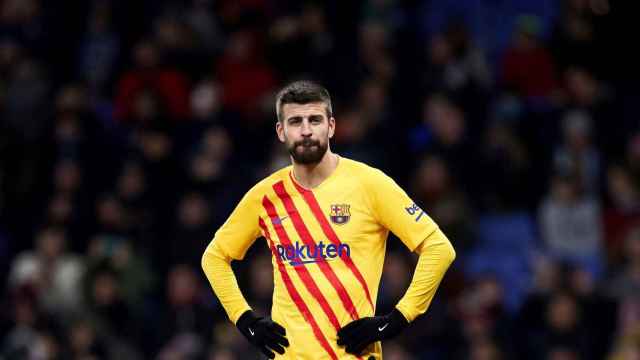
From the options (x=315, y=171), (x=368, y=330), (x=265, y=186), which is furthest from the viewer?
(x=265, y=186)

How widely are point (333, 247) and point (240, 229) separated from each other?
57cm

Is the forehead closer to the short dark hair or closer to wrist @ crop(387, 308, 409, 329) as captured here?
the short dark hair

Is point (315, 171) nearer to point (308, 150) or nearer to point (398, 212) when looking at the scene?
point (308, 150)

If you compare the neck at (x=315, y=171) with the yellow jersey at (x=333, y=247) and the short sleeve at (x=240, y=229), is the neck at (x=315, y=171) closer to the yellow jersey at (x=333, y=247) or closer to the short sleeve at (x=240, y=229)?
the yellow jersey at (x=333, y=247)

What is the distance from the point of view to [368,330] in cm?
634

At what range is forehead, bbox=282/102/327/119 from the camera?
639 cm

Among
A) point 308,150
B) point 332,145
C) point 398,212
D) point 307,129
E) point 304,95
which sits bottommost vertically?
point 332,145

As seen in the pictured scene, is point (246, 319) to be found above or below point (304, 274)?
below

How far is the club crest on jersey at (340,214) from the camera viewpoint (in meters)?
6.49

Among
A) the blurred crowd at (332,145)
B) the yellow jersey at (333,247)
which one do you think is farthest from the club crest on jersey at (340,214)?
the blurred crowd at (332,145)

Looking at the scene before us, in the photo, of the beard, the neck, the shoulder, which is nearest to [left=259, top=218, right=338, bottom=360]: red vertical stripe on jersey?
the shoulder

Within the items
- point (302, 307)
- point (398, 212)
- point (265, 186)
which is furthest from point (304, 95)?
point (302, 307)

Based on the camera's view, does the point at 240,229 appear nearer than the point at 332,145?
Yes

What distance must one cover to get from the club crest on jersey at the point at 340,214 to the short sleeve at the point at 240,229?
442 millimetres
